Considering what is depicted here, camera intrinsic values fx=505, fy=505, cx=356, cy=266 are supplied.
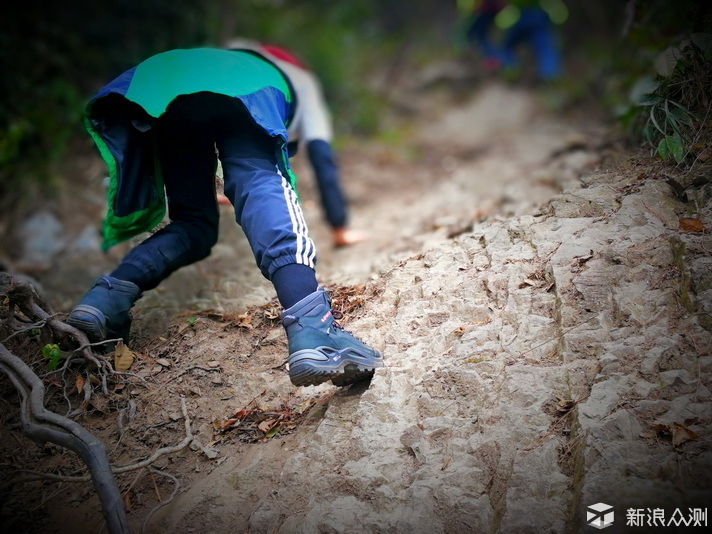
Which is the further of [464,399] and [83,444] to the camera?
[464,399]

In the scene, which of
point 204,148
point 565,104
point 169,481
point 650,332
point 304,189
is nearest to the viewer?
point 650,332

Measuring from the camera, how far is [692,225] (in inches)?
72.2

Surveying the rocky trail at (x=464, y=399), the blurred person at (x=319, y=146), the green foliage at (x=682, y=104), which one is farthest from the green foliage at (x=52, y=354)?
the green foliage at (x=682, y=104)

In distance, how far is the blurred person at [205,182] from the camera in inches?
67.2

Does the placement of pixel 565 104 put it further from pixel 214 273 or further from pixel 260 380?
pixel 260 380

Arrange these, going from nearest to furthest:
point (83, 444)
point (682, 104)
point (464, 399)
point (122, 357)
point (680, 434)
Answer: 1. point (680, 434)
2. point (83, 444)
3. point (464, 399)
4. point (122, 357)
5. point (682, 104)

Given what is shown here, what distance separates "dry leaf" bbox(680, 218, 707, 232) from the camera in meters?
→ 1.81

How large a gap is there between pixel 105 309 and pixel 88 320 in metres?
0.07

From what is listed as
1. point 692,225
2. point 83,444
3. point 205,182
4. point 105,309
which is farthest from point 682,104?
point 83,444

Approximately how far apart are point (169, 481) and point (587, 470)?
1.34m

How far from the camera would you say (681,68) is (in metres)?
2.25

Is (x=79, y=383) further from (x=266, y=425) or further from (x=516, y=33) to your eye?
(x=516, y=33)

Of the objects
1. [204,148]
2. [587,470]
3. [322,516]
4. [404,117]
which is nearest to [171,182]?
[204,148]

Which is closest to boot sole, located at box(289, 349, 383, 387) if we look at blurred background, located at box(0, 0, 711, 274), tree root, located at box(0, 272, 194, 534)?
tree root, located at box(0, 272, 194, 534)
